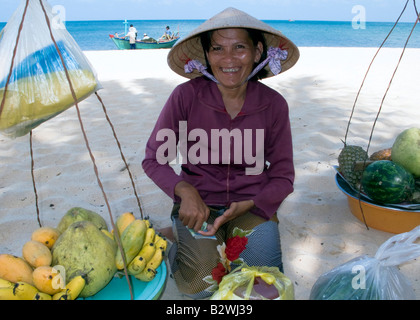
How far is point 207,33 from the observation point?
5.60 ft

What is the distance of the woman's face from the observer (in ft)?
5.30

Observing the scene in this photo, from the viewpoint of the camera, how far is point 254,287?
1.16m

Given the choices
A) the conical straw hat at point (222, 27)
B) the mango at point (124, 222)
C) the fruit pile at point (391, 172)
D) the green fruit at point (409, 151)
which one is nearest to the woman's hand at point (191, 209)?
the mango at point (124, 222)

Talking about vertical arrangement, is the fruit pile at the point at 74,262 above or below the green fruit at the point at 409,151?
below

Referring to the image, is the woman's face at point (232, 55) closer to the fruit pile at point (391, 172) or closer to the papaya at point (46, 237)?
the fruit pile at point (391, 172)

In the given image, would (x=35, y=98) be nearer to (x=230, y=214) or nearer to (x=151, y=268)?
(x=151, y=268)

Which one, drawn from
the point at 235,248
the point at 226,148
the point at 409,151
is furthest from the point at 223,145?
the point at 409,151

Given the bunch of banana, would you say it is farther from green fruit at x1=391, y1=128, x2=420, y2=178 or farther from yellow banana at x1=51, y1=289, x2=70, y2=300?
green fruit at x1=391, y1=128, x2=420, y2=178

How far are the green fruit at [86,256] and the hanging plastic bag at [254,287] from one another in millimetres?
453

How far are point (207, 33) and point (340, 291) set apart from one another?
4.32 ft

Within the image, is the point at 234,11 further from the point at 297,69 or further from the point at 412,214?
the point at 297,69

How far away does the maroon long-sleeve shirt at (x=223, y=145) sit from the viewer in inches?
66.8

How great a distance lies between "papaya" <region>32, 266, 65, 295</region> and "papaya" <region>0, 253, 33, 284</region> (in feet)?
0.24

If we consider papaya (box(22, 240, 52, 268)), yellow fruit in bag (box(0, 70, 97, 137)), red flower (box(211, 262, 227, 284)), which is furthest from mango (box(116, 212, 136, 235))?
yellow fruit in bag (box(0, 70, 97, 137))
